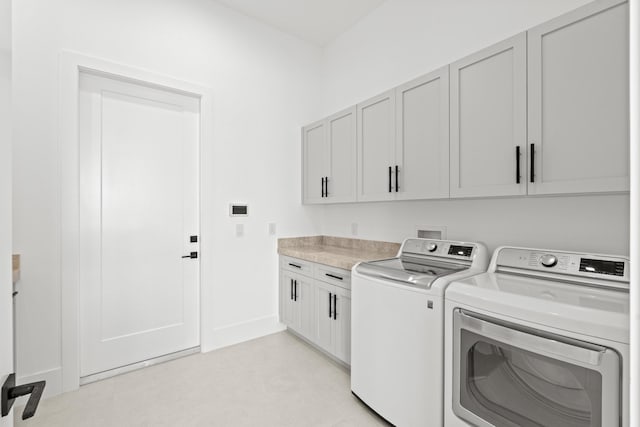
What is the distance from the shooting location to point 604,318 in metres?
1.19

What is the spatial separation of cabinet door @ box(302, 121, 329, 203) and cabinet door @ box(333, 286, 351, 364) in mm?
1091

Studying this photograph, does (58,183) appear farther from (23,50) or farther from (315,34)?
(315,34)

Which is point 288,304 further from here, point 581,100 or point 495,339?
point 581,100

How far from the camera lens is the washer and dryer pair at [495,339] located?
3.97 feet

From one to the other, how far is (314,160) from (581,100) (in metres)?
2.32

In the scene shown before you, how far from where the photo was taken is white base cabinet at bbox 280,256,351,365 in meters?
2.55

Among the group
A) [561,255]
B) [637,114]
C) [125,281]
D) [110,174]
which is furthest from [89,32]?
[561,255]

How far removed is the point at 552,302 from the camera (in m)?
1.33

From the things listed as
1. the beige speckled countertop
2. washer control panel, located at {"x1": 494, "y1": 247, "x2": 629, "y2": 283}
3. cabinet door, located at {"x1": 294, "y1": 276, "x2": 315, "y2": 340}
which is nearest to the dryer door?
washer control panel, located at {"x1": 494, "y1": 247, "x2": 629, "y2": 283}

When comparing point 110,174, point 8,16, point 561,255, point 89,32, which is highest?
point 89,32

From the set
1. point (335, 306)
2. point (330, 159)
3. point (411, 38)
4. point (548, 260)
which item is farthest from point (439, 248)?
point (411, 38)

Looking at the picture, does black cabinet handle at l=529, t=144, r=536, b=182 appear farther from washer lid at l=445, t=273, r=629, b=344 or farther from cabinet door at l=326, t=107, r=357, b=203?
cabinet door at l=326, t=107, r=357, b=203

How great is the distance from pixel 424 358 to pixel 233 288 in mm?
2005

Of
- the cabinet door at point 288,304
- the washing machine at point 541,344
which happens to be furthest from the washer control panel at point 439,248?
the cabinet door at point 288,304
